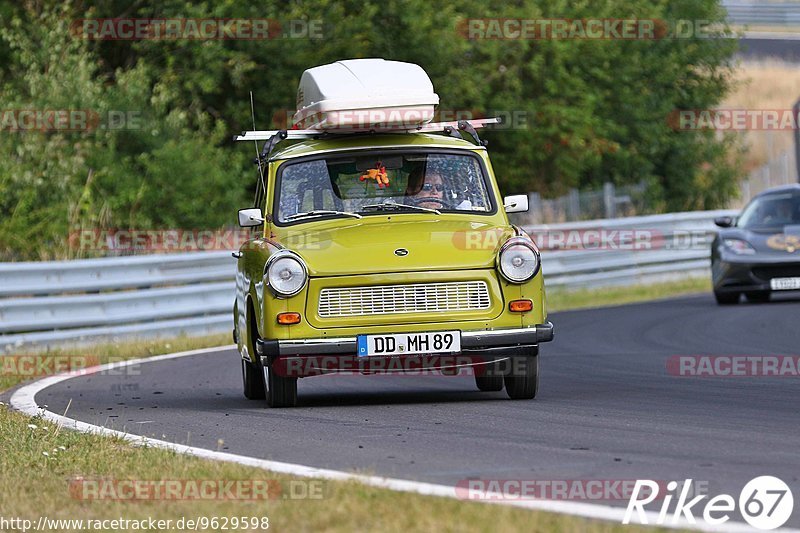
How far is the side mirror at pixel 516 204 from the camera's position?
10.8 meters

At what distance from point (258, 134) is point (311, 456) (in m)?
4.15

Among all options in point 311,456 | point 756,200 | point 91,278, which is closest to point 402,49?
point 756,200

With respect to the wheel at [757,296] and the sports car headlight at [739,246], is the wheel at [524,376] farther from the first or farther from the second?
the wheel at [757,296]

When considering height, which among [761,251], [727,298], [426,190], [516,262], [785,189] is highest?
[426,190]

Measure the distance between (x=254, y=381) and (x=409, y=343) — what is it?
1918 mm

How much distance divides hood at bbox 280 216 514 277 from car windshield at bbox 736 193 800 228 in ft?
34.8

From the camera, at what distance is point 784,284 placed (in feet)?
64.0

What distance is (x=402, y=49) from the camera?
28688mm

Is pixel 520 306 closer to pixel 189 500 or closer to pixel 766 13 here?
pixel 189 500

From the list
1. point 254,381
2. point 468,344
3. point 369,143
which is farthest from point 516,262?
point 254,381

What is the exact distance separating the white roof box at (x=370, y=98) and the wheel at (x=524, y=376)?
2.02 meters

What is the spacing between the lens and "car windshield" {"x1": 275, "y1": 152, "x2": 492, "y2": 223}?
428 inches

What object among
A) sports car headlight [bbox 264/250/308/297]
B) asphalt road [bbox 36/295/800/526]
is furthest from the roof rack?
asphalt road [bbox 36/295/800/526]

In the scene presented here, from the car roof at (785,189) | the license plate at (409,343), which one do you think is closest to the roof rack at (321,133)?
the license plate at (409,343)
